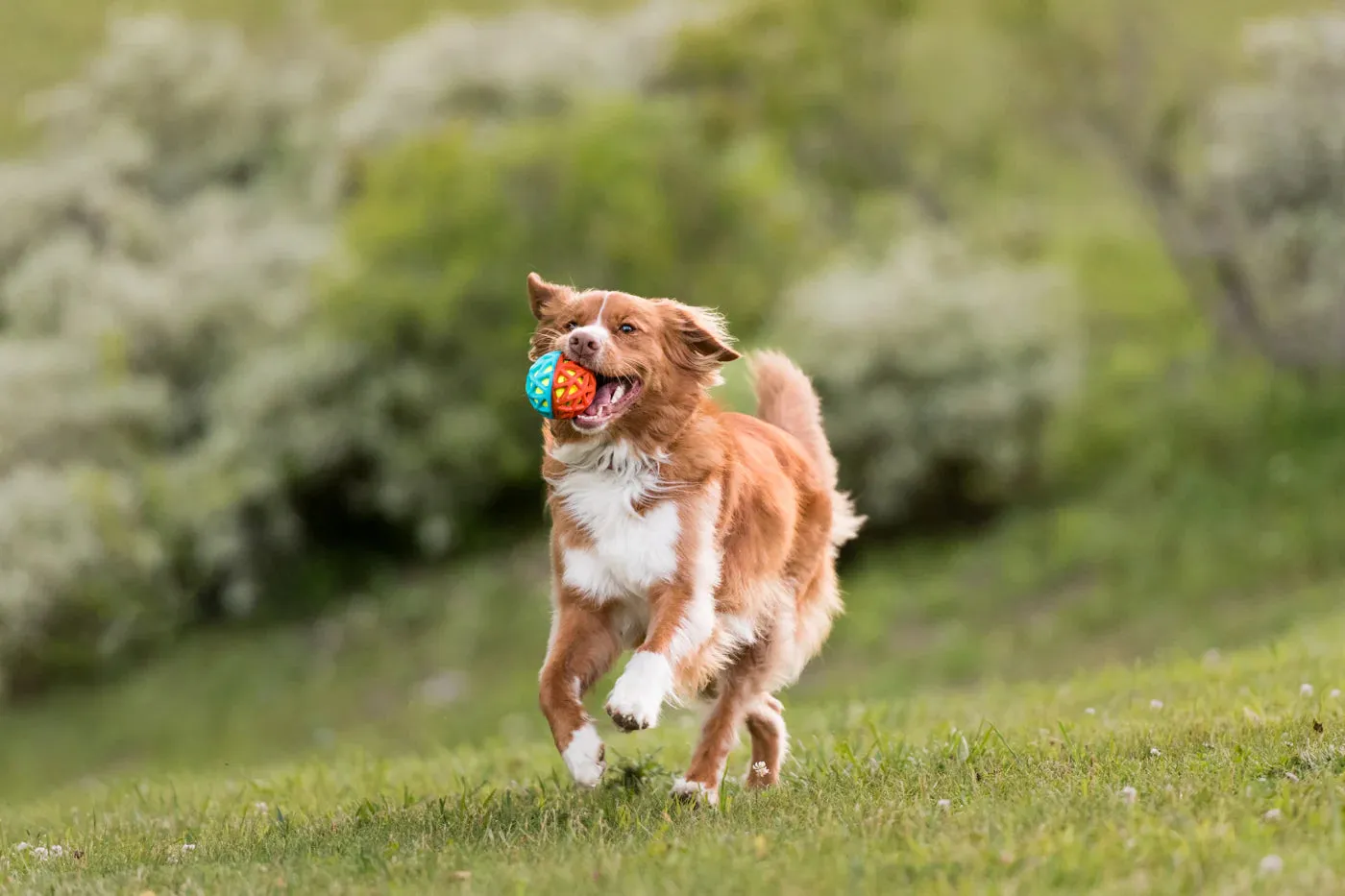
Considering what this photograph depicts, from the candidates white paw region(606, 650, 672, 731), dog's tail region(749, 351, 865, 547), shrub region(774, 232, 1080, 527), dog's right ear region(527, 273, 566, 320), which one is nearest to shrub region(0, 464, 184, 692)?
shrub region(774, 232, 1080, 527)

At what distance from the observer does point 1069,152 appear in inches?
1039

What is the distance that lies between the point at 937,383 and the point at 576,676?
54.1ft

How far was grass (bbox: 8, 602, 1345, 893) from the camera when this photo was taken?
13.9 feet

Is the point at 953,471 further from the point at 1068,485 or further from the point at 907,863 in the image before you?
the point at 907,863

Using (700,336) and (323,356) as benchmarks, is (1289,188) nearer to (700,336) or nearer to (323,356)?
(323,356)

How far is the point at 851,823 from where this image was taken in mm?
4984

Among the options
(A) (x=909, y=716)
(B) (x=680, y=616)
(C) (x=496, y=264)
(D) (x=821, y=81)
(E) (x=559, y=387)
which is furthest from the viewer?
(D) (x=821, y=81)

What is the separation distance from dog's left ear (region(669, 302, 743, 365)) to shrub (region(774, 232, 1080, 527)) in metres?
15.5

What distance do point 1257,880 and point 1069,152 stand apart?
24.1 metres

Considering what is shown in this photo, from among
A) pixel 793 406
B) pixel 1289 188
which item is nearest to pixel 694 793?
pixel 793 406

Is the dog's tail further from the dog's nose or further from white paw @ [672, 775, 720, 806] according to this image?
the dog's nose

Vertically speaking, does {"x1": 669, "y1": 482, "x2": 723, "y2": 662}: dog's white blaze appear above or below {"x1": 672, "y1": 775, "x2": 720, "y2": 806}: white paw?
above

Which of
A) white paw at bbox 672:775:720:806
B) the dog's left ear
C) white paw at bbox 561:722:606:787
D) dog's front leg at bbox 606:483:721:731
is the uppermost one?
the dog's left ear

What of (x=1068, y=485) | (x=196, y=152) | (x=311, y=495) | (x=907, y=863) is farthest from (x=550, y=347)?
(x=196, y=152)
